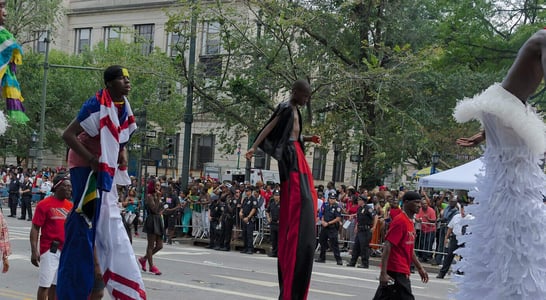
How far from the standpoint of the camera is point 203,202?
915 inches

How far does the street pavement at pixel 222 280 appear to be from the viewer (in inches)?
425

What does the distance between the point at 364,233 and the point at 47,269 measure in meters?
11.5

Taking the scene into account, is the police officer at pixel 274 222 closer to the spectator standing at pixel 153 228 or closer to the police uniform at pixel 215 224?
the police uniform at pixel 215 224

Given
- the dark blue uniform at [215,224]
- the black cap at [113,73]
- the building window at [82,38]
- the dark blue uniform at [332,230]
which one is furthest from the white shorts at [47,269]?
the building window at [82,38]

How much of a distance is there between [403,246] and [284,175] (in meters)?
1.66

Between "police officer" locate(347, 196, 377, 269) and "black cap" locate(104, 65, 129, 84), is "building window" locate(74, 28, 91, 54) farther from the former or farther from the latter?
"black cap" locate(104, 65, 129, 84)

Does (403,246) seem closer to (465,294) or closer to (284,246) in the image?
(284,246)

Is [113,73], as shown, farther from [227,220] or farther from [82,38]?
[82,38]

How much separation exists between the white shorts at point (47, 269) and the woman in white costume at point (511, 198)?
15.4ft

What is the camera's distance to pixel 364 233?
59.9 ft

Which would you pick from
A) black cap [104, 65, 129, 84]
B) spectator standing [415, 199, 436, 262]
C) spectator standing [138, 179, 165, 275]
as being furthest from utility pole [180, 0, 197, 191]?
black cap [104, 65, 129, 84]

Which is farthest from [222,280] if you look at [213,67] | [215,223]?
[213,67]

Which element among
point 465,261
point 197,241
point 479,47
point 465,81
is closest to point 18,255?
point 197,241

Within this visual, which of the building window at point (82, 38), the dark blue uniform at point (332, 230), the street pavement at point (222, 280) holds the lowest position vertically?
the street pavement at point (222, 280)
